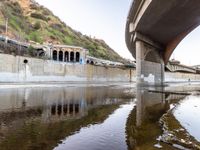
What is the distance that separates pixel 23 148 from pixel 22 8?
149 meters

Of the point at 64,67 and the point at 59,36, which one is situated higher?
the point at 59,36

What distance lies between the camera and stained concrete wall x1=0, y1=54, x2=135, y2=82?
54031 millimetres

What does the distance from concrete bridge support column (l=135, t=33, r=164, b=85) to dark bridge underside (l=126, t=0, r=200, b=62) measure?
2280mm

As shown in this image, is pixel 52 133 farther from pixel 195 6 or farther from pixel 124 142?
pixel 195 6

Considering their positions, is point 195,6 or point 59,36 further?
point 59,36

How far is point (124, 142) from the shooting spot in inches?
320

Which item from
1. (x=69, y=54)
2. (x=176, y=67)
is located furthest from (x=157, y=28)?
(x=176, y=67)

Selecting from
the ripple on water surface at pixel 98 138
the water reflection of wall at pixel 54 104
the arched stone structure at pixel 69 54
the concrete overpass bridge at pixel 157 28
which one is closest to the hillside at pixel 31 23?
the arched stone structure at pixel 69 54

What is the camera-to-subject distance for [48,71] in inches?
2559

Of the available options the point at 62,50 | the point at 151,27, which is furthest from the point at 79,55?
the point at 151,27

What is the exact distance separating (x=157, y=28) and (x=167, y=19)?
7106 millimetres

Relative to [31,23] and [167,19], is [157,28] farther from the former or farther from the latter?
[31,23]

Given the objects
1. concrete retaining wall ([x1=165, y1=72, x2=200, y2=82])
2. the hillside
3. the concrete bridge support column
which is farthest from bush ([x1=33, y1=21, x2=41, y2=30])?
the concrete bridge support column

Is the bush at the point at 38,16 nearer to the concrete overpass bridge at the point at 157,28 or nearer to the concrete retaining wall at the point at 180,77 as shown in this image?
the concrete retaining wall at the point at 180,77
